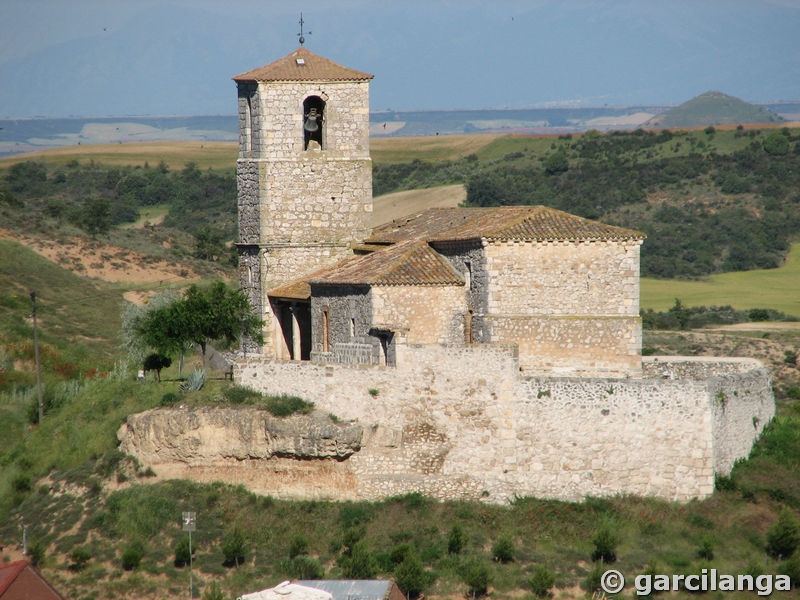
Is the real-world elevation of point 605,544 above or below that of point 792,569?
above

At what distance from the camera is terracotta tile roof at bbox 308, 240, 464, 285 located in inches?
1105

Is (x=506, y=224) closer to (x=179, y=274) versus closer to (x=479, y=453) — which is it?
(x=479, y=453)

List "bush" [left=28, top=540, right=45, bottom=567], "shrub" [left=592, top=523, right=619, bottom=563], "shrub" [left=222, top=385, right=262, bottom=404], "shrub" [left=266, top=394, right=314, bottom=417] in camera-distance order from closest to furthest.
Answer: "shrub" [left=592, top=523, right=619, bottom=563]
"bush" [left=28, top=540, right=45, bottom=567]
"shrub" [left=266, top=394, right=314, bottom=417]
"shrub" [left=222, top=385, right=262, bottom=404]

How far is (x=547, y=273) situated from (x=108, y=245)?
41435 mm

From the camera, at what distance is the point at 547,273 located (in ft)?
92.0

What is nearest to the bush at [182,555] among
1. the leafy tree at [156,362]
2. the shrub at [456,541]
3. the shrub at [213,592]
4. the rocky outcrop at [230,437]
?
the shrub at [213,592]

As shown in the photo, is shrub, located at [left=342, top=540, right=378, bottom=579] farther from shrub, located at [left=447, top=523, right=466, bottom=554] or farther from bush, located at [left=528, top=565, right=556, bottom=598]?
bush, located at [left=528, top=565, right=556, bottom=598]

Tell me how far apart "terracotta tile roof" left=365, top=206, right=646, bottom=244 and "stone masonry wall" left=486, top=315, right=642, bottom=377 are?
1.85 metres

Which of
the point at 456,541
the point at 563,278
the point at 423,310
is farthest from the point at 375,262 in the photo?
the point at 456,541

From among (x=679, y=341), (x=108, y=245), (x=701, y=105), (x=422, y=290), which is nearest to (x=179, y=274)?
(x=108, y=245)

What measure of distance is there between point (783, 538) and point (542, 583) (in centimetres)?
533

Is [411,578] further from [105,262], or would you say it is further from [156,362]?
[105,262]

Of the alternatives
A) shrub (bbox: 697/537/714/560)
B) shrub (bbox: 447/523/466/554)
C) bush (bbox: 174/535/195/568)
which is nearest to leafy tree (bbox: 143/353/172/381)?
bush (bbox: 174/535/195/568)

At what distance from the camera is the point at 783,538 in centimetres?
2562
